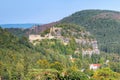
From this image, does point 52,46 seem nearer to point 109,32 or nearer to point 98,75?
point 98,75

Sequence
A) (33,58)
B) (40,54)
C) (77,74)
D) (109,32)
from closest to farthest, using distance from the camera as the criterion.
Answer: (77,74) < (33,58) < (40,54) < (109,32)

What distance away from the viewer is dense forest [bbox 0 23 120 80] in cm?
5781

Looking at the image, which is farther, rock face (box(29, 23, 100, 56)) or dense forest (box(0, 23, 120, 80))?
rock face (box(29, 23, 100, 56))

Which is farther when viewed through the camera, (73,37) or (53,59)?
(73,37)

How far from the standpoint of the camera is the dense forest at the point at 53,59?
5781 cm

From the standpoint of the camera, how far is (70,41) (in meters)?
114

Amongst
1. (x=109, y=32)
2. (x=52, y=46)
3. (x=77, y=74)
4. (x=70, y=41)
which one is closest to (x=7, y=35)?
(x=52, y=46)

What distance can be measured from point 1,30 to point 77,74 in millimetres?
39729

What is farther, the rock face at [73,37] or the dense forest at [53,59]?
the rock face at [73,37]

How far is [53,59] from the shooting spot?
298 ft

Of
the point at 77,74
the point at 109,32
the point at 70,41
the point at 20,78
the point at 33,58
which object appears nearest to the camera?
the point at 77,74

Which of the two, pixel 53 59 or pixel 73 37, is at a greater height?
pixel 73 37

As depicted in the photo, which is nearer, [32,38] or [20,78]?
[20,78]

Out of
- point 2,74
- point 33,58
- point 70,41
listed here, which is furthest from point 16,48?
point 70,41
